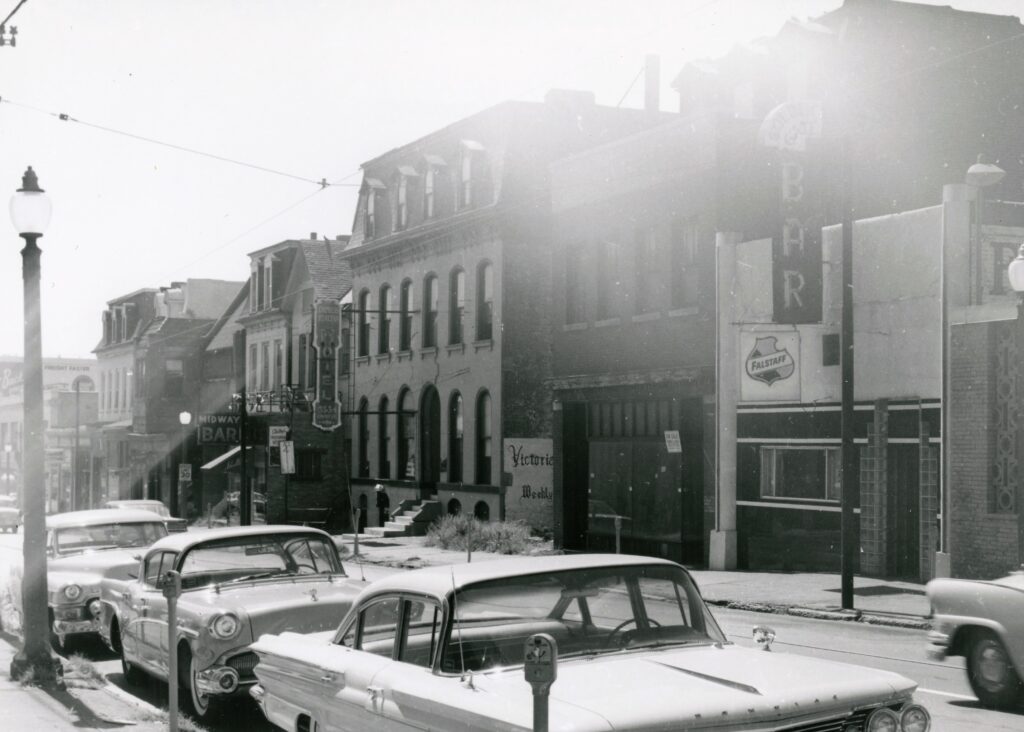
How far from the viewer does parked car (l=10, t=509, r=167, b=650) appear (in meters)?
14.2

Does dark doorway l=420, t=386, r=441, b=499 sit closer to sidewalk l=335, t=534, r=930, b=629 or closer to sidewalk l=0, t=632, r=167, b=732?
sidewalk l=335, t=534, r=930, b=629

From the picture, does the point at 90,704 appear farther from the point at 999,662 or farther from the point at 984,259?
the point at 984,259

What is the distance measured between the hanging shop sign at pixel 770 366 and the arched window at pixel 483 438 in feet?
43.3

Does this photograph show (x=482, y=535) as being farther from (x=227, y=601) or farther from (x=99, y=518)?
(x=227, y=601)

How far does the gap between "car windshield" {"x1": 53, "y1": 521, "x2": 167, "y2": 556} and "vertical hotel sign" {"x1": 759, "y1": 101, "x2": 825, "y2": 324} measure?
11204 millimetres

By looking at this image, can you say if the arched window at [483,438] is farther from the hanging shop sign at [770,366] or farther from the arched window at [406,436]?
the hanging shop sign at [770,366]

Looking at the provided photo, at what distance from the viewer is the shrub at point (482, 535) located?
29.6 m

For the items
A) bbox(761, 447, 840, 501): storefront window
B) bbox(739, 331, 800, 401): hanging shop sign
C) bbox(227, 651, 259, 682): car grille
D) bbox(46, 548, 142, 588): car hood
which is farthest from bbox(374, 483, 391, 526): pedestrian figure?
bbox(227, 651, 259, 682): car grille

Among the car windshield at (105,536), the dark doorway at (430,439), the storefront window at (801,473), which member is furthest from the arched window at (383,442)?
the car windshield at (105,536)

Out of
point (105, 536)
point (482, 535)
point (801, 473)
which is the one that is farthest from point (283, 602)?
point (482, 535)

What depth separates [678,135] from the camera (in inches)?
1007

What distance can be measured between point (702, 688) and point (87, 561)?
1152cm

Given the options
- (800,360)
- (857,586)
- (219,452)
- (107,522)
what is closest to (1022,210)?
(800,360)

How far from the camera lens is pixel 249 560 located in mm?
10836
